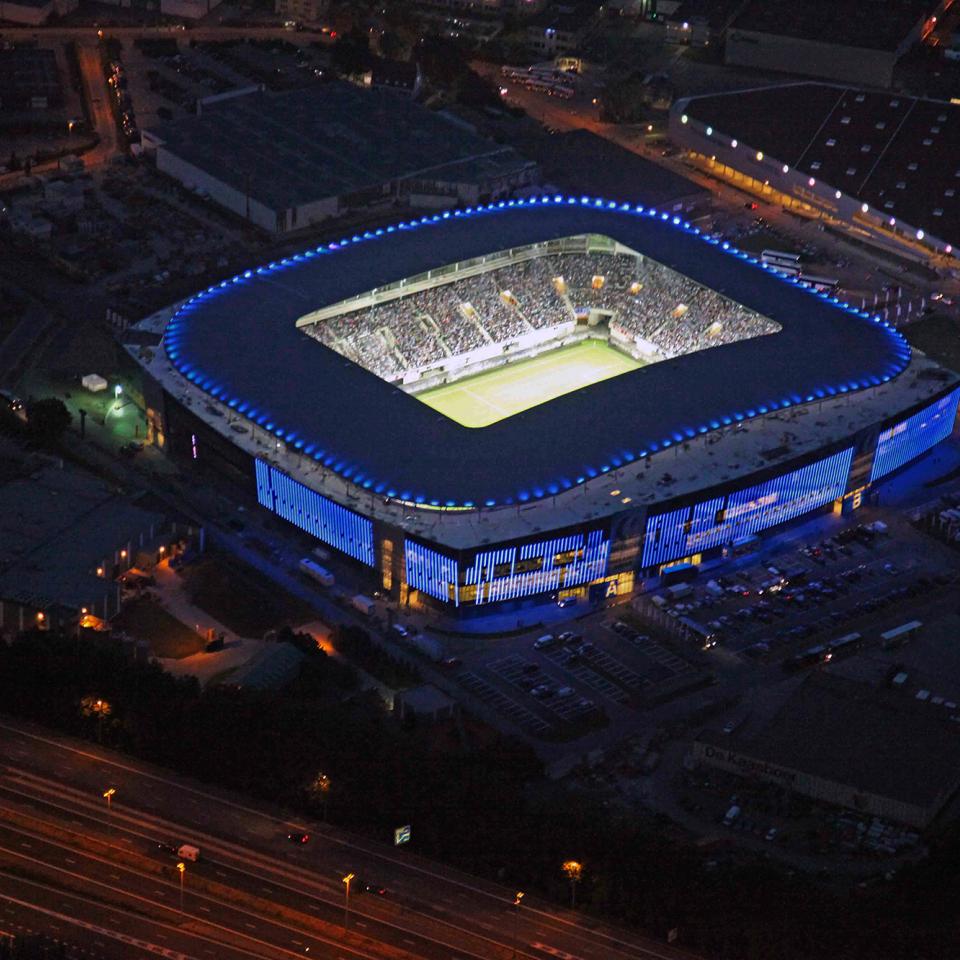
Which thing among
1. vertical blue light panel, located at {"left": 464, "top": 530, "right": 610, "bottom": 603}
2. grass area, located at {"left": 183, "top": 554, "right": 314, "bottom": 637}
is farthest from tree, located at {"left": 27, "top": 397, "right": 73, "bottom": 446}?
vertical blue light panel, located at {"left": 464, "top": 530, "right": 610, "bottom": 603}

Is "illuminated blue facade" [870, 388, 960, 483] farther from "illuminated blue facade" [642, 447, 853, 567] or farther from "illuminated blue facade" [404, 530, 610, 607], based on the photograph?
"illuminated blue facade" [404, 530, 610, 607]

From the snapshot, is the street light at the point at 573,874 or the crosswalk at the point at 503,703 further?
the crosswalk at the point at 503,703

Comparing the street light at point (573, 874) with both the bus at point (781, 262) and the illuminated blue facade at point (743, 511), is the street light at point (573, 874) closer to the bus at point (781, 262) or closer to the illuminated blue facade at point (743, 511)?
the illuminated blue facade at point (743, 511)

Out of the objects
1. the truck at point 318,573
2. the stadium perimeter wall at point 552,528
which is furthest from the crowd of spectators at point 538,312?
the truck at point 318,573

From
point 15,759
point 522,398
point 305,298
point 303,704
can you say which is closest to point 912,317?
point 522,398

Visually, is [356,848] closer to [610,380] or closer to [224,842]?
[224,842]

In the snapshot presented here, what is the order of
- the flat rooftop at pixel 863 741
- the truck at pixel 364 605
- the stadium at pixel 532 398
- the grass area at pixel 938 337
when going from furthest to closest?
the grass area at pixel 938 337 → the stadium at pixel 532 398 → the truck at pixel 364 605 → the flat rooftop at pixel 863 741

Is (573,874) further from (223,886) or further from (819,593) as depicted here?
(819,593)
